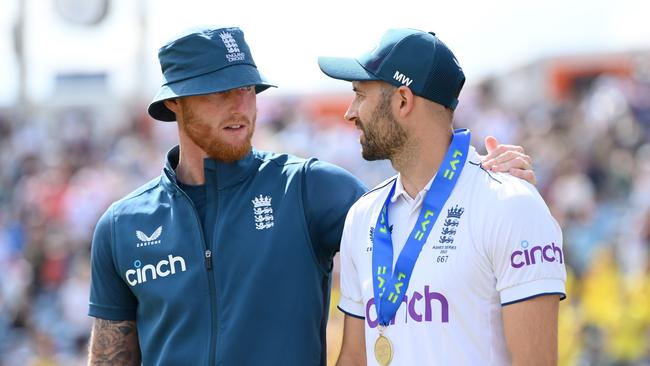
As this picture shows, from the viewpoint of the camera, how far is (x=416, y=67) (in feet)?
12.8

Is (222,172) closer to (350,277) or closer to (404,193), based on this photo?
(350,277)

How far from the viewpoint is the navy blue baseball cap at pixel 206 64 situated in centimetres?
429

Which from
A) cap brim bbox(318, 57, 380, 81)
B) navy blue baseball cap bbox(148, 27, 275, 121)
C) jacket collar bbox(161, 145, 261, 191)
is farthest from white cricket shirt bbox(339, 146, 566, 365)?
navy blue baseball cap bbox(148, 27, 275, 121)

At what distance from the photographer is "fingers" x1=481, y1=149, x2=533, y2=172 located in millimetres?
3871

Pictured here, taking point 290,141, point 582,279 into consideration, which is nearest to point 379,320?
point 582,279

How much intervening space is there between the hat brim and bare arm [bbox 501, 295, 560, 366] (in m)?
1.28

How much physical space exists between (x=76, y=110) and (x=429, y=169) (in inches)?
697

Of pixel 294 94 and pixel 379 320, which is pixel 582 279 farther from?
pixel 294 94

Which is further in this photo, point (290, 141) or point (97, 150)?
point (97, 150)

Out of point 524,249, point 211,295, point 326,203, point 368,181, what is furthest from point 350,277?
point 368,181

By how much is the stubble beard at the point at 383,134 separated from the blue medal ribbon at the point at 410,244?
166mm

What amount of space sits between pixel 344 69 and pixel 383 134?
0.88 feet

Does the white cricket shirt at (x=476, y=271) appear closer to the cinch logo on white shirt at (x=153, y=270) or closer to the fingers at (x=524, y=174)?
the fingers at (x=524, y=174)

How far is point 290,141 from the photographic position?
15766mm
